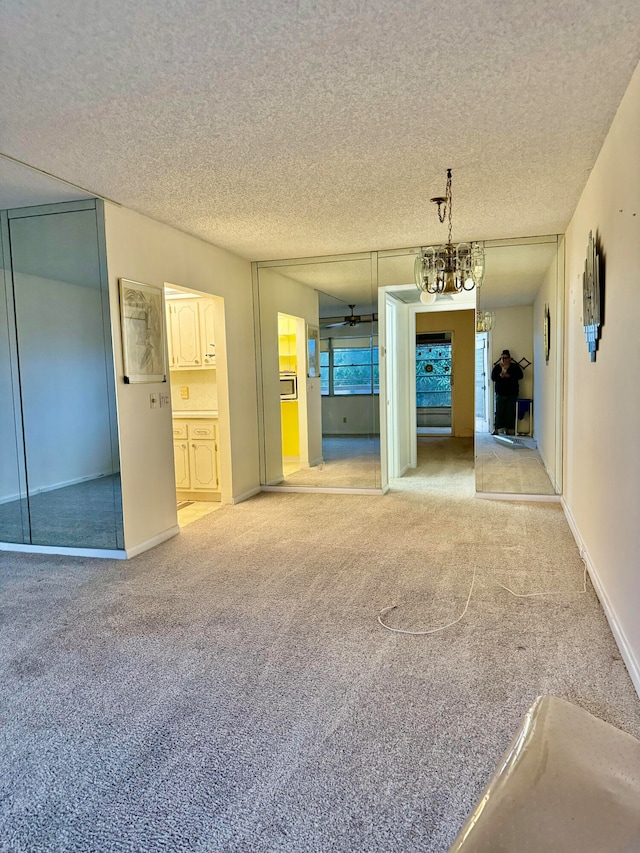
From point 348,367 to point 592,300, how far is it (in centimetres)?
382

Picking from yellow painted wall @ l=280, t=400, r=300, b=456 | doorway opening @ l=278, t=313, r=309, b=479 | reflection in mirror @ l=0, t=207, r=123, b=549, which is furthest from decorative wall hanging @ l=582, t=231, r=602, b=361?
yellow painted wall @ l=280, t=400, r=300, b=456

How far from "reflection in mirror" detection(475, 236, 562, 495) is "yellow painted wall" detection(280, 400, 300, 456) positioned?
2.31 m

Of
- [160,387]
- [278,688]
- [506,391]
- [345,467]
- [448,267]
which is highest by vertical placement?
[448,267]

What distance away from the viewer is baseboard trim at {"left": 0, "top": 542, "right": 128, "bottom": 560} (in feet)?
13.5

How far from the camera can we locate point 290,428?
7277mm

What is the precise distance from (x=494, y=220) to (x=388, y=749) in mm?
4192

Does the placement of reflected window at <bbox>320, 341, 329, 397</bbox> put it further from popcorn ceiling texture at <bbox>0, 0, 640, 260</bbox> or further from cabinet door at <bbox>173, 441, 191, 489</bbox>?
popcorn ceiling texture at <bbox>0, 0, 640, 260</bbox>

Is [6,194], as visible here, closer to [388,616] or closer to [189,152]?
[189,152]

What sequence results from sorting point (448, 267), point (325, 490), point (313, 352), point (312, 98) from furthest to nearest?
1. point (313, 352)
2. point (325, 490)
3. point (448, 267)
4. point (312, 98)

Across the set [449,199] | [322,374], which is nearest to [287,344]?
[322,374]

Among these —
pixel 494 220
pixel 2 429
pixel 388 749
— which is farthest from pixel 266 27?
pixel 2 429

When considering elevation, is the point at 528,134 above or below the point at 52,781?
above

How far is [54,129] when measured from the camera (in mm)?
2801

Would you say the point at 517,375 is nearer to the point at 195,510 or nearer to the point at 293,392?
the point at 293,392
